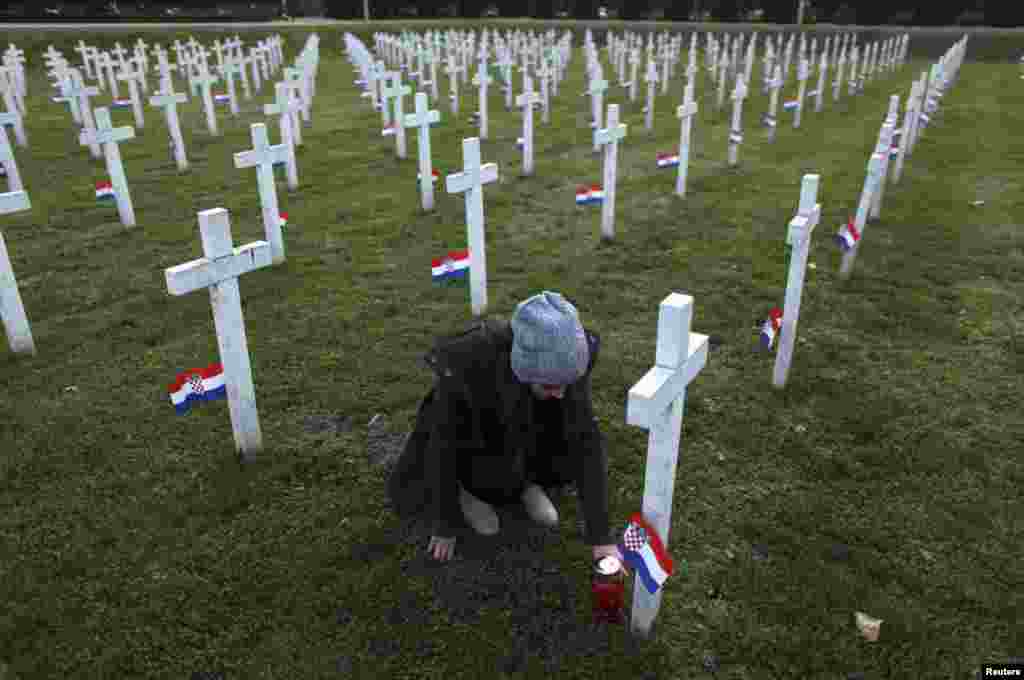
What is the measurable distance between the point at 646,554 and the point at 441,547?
92 cm

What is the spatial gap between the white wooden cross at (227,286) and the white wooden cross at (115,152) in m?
4.54

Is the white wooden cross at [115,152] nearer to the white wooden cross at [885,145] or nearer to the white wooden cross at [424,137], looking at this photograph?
the white wooden cross at [424,137]

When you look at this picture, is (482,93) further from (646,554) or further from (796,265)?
(646,554)

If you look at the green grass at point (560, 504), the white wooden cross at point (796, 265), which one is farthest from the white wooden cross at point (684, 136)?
the white wooden cross at point (796, 265)

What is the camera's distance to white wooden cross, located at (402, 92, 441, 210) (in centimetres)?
747

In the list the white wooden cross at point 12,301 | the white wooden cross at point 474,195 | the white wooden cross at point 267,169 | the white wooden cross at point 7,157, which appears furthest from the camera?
the white wooden cross at point 7,157

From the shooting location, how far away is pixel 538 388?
2.43 m

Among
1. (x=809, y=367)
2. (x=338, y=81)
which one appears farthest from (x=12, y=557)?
(x=338, y=81)

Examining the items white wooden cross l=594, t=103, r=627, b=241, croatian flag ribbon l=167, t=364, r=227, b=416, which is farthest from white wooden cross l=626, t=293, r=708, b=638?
white wooden cross l=594, t=103, r=627, b=241

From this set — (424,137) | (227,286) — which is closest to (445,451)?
(227,286)

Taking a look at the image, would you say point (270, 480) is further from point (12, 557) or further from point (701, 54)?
point (701, 54)

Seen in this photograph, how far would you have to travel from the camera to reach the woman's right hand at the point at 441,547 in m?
2.86

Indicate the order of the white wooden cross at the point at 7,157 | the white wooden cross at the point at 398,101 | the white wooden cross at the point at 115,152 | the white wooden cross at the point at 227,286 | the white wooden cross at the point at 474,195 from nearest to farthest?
the white wooden cross at the point at 227,286
the white wooden cross at the point at 474,195
the white wooden cross at the point at 115,152
the white wooden cross at the point at 7,157
the white wooden cross at the point at 398,101

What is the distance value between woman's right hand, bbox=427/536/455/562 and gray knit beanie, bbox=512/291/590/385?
3.02ft
